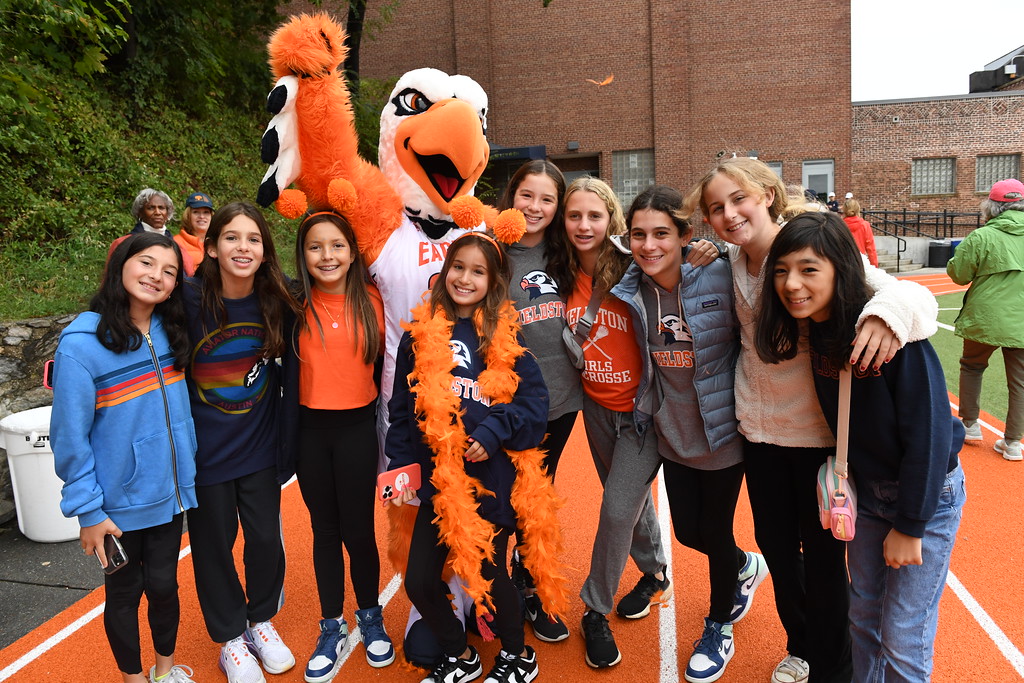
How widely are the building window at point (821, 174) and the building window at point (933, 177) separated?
3768mm

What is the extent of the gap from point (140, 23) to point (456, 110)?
10503 millimetres

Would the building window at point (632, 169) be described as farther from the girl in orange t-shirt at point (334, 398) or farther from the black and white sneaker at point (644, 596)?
the girl in orange t-shirt at point (334, 398)

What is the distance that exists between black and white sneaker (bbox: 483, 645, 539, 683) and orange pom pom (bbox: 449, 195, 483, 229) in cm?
176

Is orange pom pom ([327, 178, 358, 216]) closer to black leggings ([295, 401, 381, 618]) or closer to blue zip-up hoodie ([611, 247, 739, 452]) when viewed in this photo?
black leggings ([295, 401, 381, 618])

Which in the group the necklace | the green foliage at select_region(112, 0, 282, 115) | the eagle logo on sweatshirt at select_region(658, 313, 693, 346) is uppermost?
the green foliage at select_region(112, 0, 282, 115)

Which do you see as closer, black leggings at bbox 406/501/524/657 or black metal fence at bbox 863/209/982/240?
black leggings at bbox 406/501/524/657

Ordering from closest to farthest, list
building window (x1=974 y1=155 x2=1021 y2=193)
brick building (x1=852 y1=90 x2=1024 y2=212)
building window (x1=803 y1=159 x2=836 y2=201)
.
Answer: building window (x1=803 y1=159 x2=836 y2=201), brick building (x1=852 y1=90 x2=1024 y2=212), building window (x1=974 y1=155 x2=1021 y2=193)

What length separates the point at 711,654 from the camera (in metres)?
2.59

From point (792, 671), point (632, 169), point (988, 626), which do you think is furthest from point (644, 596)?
point (632, 169)

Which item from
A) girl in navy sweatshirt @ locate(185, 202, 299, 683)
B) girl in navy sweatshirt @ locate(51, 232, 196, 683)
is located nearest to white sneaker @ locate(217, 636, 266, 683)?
girl in navy sweatshirt @ locate(185, 202, 299, 683)

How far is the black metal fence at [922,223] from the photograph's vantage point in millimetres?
21688

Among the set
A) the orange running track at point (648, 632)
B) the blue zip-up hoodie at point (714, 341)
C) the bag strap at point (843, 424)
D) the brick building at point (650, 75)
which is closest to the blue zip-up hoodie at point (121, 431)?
the orange running track at point (648, 632)

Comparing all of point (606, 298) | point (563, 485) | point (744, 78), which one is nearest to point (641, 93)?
point (744, 78)

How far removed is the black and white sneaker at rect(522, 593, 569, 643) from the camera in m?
2.82
